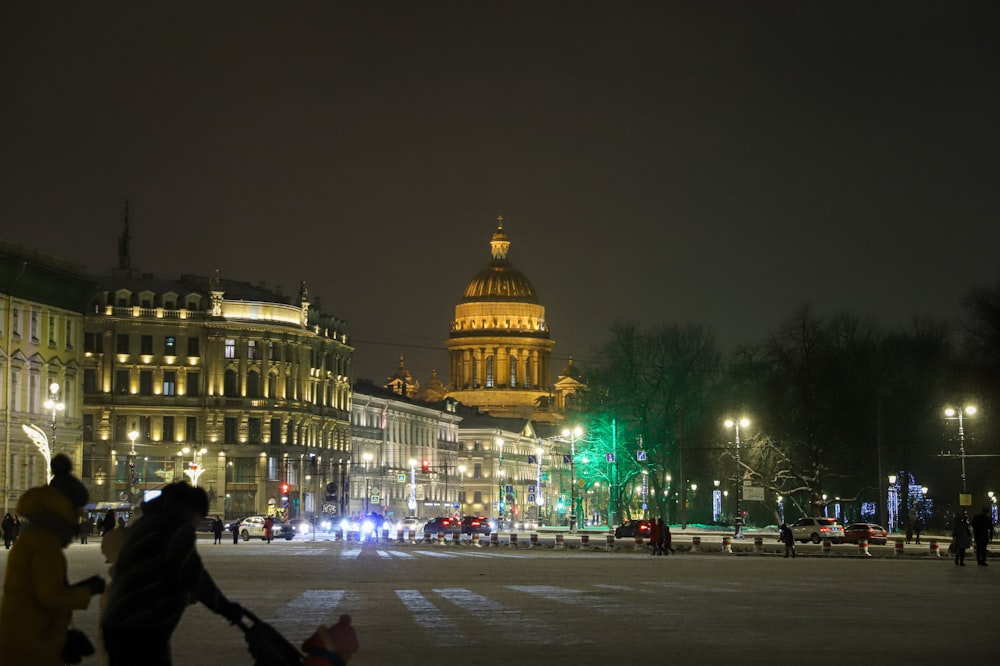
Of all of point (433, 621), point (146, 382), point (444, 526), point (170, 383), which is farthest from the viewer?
point (170, 383)

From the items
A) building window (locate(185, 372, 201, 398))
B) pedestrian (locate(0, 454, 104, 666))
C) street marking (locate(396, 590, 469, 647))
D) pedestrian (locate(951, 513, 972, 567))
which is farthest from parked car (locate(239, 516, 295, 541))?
pedestrian (locate(0, 454, 104, 666))

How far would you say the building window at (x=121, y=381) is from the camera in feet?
413

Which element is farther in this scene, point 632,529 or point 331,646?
point 632,529

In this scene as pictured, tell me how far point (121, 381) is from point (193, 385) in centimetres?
600

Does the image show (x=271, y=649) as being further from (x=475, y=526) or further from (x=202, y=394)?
(x=202, y=394)

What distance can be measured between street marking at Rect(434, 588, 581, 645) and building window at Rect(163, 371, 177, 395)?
331 feet

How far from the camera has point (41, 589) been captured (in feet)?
33.1

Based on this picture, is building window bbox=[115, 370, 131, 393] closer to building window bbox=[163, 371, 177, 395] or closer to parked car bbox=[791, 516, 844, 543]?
building window bbox=[163, 371, 177, 395]

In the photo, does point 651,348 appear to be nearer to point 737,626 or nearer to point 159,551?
point 737,626

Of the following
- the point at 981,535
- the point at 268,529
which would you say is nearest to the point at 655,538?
the point at 981,535

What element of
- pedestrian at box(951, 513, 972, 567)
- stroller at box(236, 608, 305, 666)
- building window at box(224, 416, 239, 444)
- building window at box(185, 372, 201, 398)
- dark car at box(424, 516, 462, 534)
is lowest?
dark car at box(424, 516, 462, 534)

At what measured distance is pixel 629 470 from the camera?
3952 inches

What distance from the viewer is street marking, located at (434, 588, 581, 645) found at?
65.6 ft

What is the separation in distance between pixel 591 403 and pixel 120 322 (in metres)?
41.8
